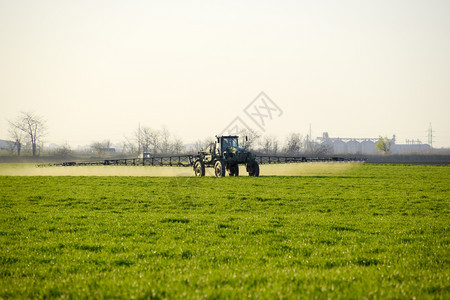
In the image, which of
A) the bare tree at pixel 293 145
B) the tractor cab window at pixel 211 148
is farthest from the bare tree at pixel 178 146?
the tractor cab window at pixel 211 148

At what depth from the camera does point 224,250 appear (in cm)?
884

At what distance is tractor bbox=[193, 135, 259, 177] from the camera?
1377 inches

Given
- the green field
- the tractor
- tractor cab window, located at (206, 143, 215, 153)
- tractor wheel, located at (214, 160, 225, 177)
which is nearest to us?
the green field

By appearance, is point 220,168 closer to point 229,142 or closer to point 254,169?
point 229,142

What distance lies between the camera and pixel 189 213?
1512 cm

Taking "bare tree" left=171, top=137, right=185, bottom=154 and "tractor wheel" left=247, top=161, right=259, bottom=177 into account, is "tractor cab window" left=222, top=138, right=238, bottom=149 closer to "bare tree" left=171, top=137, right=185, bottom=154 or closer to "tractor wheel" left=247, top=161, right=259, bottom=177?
"tractor wheel" left=247, top=161, right=259, bottom=177

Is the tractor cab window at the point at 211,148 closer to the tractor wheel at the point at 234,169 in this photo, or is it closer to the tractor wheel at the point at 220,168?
the tractor wheel at the point at 220,168

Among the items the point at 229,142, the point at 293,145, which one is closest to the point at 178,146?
the point at 293,145

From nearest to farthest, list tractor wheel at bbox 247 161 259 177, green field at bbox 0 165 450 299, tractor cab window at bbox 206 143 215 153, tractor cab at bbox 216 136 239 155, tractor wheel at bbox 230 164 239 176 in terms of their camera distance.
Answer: green field at bbox 0 165 450 299
tractor cab at bbox 216 136 239 155
tractor wheel at bbox 247 161 259 177
tractor wheel at bbox 230 164 239 176
tractor cab window at bbox 206 143 215 153

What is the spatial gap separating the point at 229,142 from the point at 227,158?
1.82 m

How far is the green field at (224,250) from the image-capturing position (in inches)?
241

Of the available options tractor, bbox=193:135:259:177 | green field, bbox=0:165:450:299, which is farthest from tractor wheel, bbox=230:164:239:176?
green field, bbox=0:165:450:299

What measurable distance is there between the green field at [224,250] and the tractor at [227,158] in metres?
17.1

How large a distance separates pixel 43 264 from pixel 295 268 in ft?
17.9
